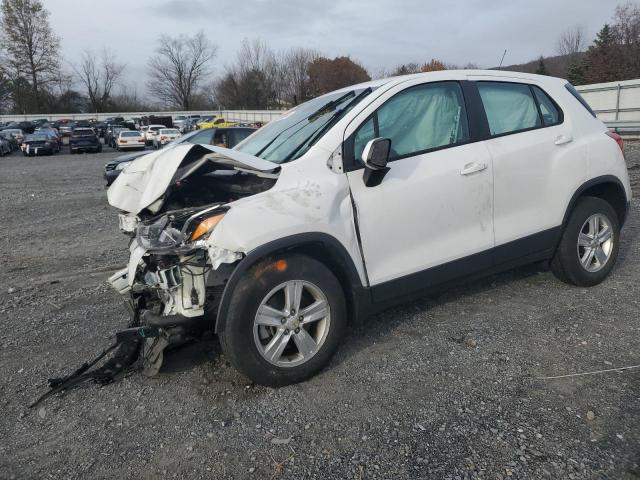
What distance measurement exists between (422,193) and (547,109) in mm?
1661

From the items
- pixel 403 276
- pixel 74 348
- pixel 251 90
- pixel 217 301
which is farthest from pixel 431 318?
pixel 251 90

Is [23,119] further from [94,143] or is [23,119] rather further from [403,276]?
[403,276]

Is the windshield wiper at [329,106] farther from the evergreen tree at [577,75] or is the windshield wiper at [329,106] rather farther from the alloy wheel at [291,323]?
the evergreen tree at [577,75]

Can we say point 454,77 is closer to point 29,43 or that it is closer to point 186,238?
point 186,238

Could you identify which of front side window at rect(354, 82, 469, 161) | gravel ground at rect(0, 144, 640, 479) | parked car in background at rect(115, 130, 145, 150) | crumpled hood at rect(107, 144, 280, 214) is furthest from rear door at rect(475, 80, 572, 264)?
parked car in background at rect(115, 130, 145, 150)

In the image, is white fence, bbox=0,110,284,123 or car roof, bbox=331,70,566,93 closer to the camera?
A: car roof, bbox=331,70,566,93

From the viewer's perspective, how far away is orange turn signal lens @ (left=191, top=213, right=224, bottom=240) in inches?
118

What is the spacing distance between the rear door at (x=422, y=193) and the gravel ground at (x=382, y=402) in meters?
0.59

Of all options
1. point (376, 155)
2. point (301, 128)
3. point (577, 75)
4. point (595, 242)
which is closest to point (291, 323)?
point (376, 155)

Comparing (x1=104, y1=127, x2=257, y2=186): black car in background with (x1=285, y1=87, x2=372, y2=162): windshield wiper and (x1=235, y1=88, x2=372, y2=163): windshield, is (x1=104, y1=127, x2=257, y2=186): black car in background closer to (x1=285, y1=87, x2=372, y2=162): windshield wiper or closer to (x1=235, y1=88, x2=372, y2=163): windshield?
(x1=235, y1=88, x2=372, y2=163): windshield

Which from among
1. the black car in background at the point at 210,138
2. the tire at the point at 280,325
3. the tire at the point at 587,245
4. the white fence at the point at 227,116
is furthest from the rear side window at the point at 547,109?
the white fence at the point at 227,116

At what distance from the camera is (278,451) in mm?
2631

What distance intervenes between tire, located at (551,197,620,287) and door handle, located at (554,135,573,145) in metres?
0.54

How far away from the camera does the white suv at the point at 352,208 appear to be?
3.04 meters
